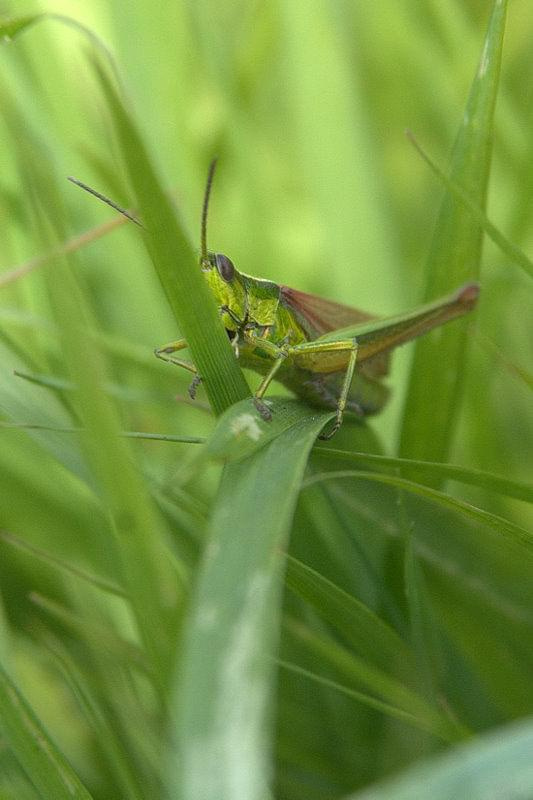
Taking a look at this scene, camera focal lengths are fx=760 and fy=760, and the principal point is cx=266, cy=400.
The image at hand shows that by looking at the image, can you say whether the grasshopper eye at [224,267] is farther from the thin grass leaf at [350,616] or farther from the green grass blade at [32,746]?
the green grass blade at [32,746]

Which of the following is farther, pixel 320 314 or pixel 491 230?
pixel 320 314

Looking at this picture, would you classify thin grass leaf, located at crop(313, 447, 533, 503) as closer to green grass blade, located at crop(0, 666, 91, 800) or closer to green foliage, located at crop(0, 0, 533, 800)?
green foliage, located at crop(0, 0, 533, 800)

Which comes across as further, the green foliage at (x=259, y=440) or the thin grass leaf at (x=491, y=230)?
the thin grass leaf at (x=491, y=230)

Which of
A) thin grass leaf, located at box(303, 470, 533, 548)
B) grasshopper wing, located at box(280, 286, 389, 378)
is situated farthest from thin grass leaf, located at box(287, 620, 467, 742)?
grasshopper wing, located at box(280, 286, 389, 378)

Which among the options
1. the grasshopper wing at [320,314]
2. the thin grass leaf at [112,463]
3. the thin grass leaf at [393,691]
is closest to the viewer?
the thin grass leaf at [112,463]

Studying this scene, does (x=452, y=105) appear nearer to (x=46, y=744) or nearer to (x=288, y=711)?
(x=288, y=711)

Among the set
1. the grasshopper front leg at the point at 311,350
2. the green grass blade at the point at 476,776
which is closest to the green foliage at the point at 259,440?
the green grass blade at the point at 476,776

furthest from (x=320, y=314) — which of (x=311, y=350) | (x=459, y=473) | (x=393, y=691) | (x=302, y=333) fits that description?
(x=393, y=691)

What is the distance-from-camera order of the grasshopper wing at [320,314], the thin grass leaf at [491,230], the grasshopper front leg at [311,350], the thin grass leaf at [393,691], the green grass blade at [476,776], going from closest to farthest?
1. the green grass blade at [476,776]
2. the thin grass leaf at [393,691]
3. the thin grass leaf at [491,230]
4. the grasshopper front leg at [311,350]
5. the grasshopper wing at [320,314]

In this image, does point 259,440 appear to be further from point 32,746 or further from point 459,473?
point 32,746
